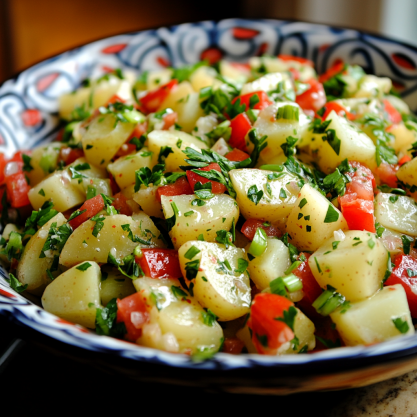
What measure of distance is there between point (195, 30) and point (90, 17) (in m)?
2.09

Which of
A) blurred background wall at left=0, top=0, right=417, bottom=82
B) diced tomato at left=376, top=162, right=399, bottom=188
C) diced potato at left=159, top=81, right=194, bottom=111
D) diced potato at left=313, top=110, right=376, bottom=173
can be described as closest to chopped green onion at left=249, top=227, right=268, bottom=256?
diced potato at left=313, top=110, right=376, bottom=173

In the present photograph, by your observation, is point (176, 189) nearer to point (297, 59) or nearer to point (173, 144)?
point (173, 144)

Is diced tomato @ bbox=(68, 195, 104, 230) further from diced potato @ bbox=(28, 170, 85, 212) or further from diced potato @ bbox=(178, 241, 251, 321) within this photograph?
diced potato @ bbox=(178, 241, 251, 321)

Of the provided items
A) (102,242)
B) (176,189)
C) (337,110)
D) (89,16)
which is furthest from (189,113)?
(89,16)

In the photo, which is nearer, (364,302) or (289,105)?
(364,302)

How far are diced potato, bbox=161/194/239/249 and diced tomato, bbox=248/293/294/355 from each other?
27 cm

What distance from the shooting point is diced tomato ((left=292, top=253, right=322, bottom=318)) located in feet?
4.61

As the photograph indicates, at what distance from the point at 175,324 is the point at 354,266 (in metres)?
0.52

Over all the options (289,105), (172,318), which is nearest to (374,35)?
(289,105)

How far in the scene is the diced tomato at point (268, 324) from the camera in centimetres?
123

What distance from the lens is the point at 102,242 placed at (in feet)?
4.91

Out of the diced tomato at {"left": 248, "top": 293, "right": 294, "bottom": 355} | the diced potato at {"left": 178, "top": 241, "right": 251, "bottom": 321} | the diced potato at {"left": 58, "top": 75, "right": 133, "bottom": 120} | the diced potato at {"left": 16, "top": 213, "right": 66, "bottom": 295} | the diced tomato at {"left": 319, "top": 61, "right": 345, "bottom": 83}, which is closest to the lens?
the diced tomato at {"left": 248, "top": 293, "right": 294, "bottom": 355}

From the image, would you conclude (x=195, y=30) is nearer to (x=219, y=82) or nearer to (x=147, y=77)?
(x=147, y=77)

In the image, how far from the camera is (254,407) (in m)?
1.43
